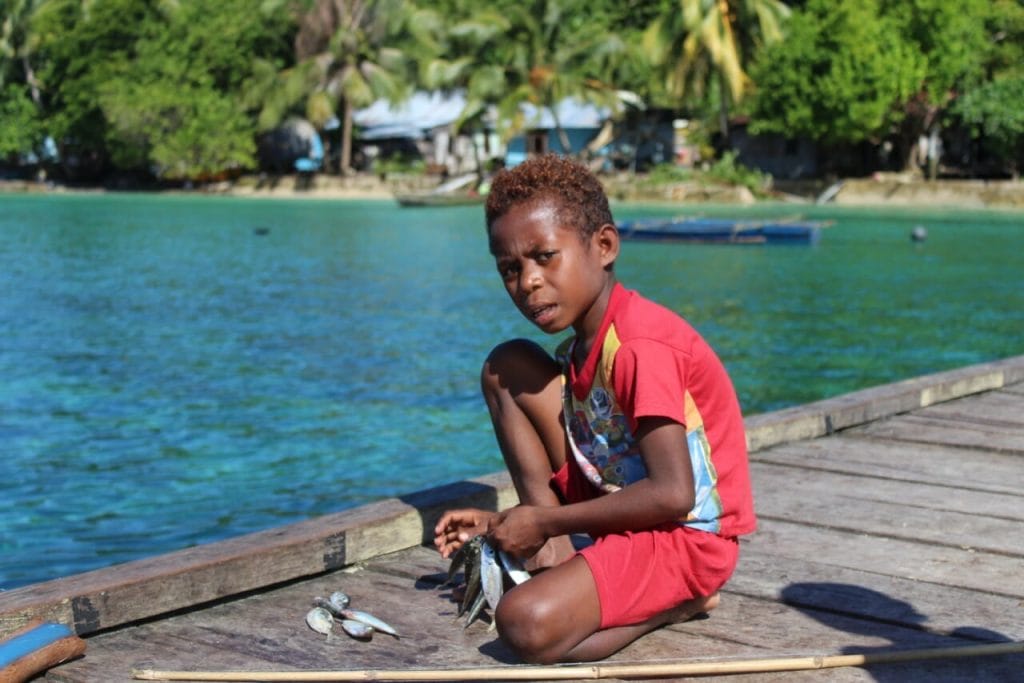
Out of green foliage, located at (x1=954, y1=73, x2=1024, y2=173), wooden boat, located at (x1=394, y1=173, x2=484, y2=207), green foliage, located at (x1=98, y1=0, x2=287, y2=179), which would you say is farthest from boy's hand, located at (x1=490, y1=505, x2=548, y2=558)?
green foliage, located at (x1=98, y1=0, x2=287, y2=179)

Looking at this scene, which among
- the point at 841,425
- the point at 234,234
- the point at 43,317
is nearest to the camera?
the point at 841,425

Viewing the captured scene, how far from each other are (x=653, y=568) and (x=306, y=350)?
11.5 metres

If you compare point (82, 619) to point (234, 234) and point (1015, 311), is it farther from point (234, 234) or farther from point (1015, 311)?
point (234, 234)

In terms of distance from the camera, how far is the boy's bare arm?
3125mm

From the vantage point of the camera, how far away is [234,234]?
110 ft

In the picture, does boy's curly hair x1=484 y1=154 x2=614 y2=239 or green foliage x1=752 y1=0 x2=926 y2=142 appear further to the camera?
green foliage x1=752 y1=0 x2=926 y2=142

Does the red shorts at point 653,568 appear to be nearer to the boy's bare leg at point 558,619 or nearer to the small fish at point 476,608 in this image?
the boy's bare leg at point 558,619

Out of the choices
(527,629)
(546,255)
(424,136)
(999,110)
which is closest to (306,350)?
(546,255)

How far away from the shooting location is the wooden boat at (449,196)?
4350cm

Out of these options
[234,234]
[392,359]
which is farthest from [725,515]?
[234,234]

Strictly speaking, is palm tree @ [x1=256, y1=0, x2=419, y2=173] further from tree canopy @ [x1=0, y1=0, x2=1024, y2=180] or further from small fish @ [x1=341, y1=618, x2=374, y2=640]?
small fish @ [x1=341, y1=618, x2=374, y2=640]

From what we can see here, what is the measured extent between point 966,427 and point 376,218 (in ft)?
113

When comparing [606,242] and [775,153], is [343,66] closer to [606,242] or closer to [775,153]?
[775,153]

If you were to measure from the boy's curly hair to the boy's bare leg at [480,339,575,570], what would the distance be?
0.37m
